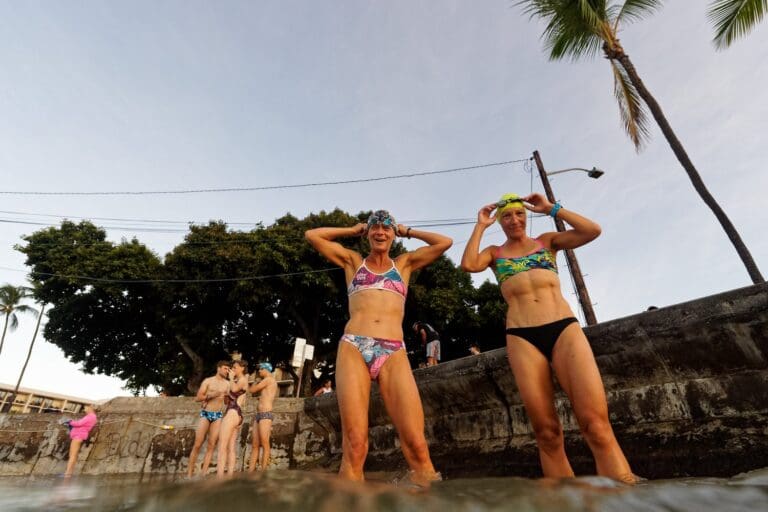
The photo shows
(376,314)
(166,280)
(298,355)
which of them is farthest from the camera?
(166,280)

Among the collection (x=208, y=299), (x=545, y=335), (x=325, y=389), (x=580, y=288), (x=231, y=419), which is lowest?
(x=231, y=419)

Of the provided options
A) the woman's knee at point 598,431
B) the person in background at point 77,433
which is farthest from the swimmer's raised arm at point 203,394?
the woman's knee at point 598,431

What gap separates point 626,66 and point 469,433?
8.74 meters

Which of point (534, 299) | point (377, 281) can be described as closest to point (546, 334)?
point (534, 299)

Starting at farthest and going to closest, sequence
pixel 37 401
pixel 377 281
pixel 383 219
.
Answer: pixel 37 401, pixel 383 219, pixel 377 281

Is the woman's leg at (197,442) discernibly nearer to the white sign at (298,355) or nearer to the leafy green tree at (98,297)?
the white sign at (298,355)

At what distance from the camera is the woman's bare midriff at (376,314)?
2965 millimetres

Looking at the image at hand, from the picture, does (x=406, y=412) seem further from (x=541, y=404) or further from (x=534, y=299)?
(x=534, y=299)

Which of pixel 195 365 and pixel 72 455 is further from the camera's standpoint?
pixel 195 365

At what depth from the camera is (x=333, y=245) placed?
11.6 ft

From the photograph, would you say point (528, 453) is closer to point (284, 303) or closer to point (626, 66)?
point (626, 66)

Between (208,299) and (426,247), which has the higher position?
(208,299)

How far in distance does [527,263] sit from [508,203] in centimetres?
55

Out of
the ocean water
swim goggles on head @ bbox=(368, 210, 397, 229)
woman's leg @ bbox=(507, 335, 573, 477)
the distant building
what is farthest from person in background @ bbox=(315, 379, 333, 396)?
the distant building
